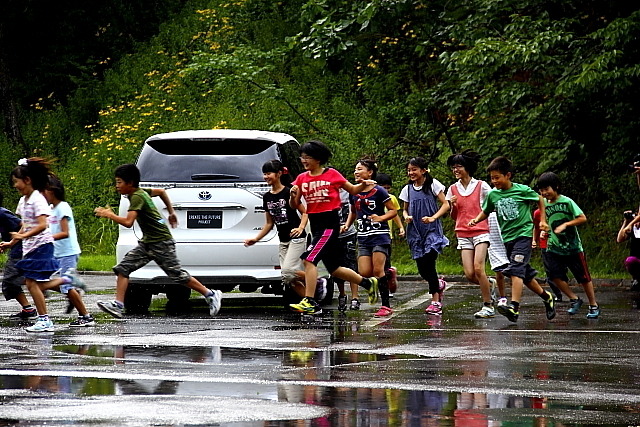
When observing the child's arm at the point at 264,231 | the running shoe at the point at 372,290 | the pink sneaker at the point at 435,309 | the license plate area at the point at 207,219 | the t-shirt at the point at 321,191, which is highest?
the t-shirt at the point at 321,191

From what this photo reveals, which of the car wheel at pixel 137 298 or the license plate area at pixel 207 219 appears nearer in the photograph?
the license plate area at pixel 207 219

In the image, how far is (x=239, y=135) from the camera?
13.9 m

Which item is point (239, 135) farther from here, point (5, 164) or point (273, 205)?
point (5, 164)

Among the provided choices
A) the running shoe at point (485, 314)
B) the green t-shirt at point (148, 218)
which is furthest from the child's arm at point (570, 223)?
the green t-shirt at point (148, 218)

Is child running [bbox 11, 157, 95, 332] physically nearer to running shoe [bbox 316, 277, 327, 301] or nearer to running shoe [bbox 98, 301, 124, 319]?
running shoe [bbox 98, 301, 124, 319]

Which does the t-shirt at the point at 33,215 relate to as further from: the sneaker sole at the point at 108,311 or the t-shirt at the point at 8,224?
the t-shirt at the point at 8,224

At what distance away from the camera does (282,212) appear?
531 inches

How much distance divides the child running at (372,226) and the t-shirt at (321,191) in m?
1.00

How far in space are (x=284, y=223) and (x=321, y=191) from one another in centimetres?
61

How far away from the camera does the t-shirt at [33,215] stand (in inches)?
483

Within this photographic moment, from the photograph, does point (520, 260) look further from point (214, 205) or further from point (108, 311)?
point (108, 311)

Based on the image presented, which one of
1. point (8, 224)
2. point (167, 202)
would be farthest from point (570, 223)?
point (8, 224)

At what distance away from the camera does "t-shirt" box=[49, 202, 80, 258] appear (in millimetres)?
13742

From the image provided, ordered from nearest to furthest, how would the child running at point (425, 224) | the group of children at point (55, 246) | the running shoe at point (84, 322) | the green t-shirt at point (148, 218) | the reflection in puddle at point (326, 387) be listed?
the reflection in puddle at point (326, 387)
the group of children at point (55, 246)
the running shoe at point (84, 322)
the green t-shirt at point (148, 218)
the child running at point (425, 224)
